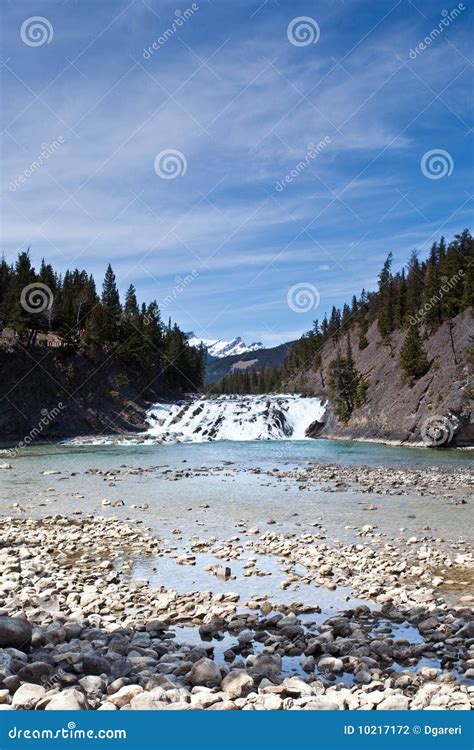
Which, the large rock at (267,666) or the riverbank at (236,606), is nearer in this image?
the riverbank at (236,606)

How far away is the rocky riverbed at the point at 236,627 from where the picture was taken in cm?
590

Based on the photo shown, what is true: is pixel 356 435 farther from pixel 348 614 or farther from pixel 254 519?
pixel 348 614

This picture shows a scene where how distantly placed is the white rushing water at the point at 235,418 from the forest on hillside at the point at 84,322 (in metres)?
13.8

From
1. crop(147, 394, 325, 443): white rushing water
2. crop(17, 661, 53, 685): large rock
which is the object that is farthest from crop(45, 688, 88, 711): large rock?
crop(147, 394, 325, 443): white rushing water

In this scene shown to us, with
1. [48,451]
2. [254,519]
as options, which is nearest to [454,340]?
[48,451]

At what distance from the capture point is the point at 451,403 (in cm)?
6003

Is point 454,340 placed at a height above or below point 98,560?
above

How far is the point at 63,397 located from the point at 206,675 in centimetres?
6895

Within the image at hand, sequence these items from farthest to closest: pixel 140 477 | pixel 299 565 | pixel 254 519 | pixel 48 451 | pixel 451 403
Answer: pixel 451 403
pixel 48 451
pixel 140 477
pixel 254 519
pixel 299 565

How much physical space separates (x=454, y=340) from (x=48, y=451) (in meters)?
51.4

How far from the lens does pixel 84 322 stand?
8919 centimetres
